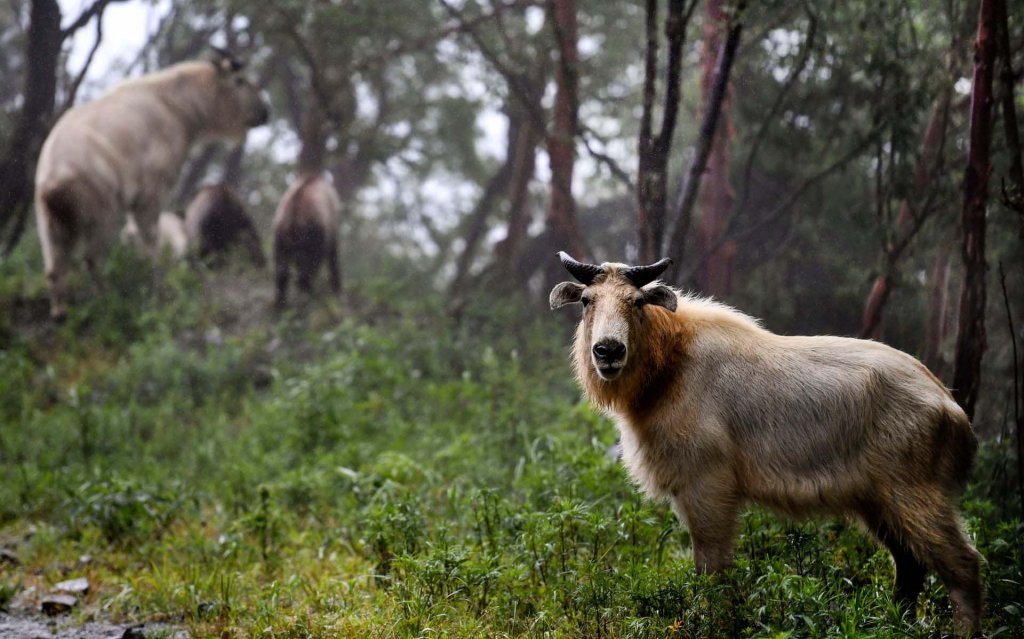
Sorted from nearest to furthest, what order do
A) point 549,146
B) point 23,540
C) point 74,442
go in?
point 23,540 → point 74,442 → point 549,146

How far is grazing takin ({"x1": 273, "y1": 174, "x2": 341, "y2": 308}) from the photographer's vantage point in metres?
10.5

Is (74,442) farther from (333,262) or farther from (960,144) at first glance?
(960,144)

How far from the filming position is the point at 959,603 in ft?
11.5

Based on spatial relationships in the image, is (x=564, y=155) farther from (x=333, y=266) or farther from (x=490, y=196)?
(x=490, y=196)

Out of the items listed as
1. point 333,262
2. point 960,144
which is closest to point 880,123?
point 960,144

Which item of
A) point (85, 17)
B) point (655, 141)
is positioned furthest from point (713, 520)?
point (85, 17)

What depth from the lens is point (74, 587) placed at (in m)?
4.57

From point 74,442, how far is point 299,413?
6.06ft

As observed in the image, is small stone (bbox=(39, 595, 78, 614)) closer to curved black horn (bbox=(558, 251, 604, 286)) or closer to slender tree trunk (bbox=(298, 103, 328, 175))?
curved black horn (bbox=(558, 251, 604, 286))

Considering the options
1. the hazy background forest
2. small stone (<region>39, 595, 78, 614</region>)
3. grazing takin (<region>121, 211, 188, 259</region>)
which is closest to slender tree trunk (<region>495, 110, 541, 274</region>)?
the hazy background forest

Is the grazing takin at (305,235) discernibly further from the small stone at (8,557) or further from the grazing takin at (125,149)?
Result: the small stone at (8,557)

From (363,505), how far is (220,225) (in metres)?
7.62

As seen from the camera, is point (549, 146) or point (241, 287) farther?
point (241, 287)

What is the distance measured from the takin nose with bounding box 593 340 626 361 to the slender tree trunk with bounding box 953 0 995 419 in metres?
2.61
